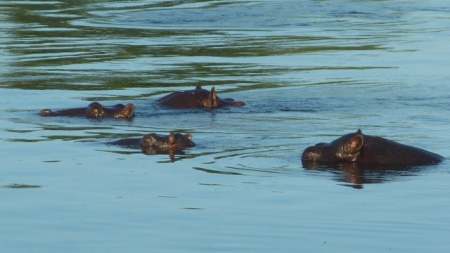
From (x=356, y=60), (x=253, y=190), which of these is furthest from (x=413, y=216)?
(x=356, y=60)

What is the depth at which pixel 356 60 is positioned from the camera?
2259cm

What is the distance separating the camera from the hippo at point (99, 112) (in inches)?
647

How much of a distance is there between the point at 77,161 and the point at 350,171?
7.50 feet

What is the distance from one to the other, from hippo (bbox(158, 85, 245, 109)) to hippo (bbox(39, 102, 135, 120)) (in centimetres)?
79

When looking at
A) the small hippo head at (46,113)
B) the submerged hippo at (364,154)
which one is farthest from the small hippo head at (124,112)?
the submerged hippo at (364,154)

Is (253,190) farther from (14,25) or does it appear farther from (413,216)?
(14,25)

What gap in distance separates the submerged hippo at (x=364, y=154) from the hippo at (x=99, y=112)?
368 centimetres

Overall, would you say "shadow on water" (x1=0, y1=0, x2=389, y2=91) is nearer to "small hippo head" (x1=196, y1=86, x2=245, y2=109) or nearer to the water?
the water

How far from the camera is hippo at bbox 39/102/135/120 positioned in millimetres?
16422

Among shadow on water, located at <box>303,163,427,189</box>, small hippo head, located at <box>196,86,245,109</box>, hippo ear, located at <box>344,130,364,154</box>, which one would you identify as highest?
hippo ear, located at <box>344,130,364,154</box>

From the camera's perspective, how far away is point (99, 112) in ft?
53.9

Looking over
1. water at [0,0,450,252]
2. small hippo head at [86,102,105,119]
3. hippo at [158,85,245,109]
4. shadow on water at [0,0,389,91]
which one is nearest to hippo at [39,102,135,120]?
small hippo head at [86,102,105,119]

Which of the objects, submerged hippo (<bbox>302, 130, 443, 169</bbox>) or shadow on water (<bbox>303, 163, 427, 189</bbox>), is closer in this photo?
shadow on water (<bbox>303, 163, 427, 189</bbox>)

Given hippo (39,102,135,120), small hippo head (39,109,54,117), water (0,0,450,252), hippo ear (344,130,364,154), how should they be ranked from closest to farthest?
1. water (0,0,450,252)
2. hippo ear (344,130,364,154)
3. hippo (39,102,135,120)
4. small hippo head (39,109,54,117)
